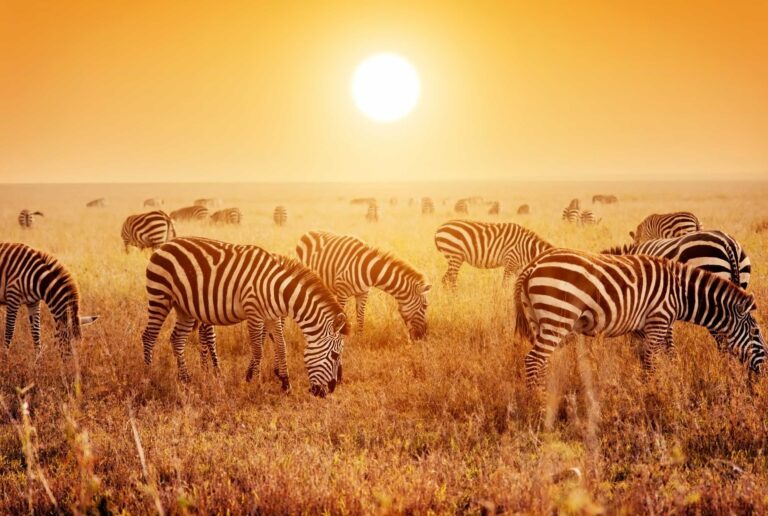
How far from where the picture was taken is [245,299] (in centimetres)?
750

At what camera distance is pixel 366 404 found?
6.82 m

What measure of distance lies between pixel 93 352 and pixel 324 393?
152 inches

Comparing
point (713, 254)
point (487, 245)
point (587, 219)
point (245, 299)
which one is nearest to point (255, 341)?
point (245, 299)

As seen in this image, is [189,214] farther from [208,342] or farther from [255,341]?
[255,341]

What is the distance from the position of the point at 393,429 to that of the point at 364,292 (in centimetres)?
403

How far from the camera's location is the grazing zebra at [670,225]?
565 inches

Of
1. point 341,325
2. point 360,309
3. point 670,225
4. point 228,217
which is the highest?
point 670,225

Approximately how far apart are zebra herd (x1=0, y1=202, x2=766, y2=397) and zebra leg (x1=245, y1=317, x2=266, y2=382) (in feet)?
0.05

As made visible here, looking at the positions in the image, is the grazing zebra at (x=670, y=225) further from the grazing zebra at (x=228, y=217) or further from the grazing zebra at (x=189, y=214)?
the grazing zebra at (x=189, y=214)

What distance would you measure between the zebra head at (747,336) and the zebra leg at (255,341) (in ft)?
19.2

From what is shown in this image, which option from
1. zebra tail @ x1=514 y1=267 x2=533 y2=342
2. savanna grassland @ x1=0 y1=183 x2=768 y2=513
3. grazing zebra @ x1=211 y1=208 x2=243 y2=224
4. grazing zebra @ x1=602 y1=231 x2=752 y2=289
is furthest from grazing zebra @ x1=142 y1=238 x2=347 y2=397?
grazing zebra @ x1=211 y1=208 x2=243 y2=224

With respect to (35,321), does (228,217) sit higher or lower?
higher

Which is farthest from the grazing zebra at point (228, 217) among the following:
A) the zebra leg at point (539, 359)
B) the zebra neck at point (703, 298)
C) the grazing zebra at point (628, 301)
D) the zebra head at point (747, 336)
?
the zebra head at point (747, 336)

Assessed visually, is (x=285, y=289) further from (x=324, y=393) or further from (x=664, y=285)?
(x=664, y=285)
